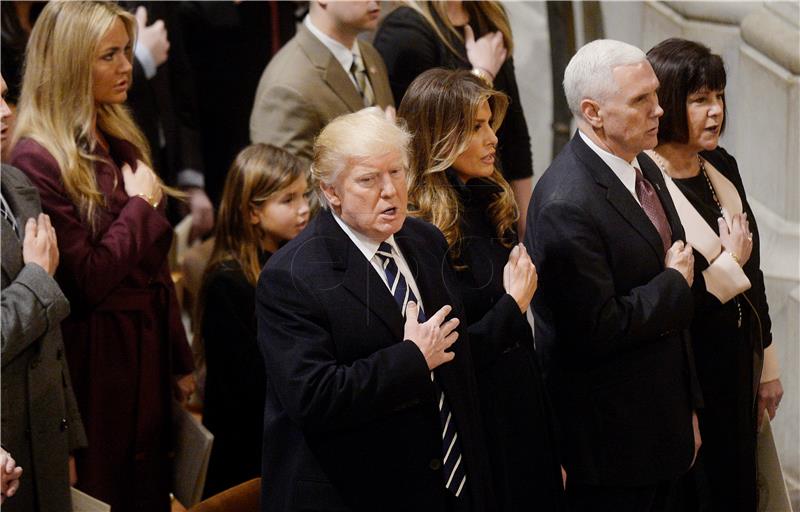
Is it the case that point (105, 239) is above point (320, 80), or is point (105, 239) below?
below

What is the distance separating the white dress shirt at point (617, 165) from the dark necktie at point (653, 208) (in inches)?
1.7

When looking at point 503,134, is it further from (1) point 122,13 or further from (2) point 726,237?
(1) point 122,13

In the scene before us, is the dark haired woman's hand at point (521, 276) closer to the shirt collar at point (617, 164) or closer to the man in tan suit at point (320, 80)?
the shirt collar at point (617, 164)

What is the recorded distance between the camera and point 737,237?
3510 millimetres

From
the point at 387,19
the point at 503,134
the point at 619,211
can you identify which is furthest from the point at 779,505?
the point at 387,19

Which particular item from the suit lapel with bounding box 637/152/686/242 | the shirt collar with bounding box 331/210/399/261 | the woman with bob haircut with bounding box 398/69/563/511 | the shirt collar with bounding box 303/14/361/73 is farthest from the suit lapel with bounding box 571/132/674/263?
the shirt collar with bounding box 303/14/361/73

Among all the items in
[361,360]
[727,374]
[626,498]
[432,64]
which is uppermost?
[432,64]

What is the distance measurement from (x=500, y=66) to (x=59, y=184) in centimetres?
138

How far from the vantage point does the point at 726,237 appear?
352 cm

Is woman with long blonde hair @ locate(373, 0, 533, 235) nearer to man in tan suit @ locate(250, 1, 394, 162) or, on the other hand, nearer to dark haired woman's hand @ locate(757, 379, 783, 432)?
man in tan suit @ locate(250, 1, 394, 162)

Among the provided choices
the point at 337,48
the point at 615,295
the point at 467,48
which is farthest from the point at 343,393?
the point at 337,48

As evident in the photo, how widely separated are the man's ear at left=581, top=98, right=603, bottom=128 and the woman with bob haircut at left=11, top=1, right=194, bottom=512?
132cm

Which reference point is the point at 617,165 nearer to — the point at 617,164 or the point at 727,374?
the point at 617,164

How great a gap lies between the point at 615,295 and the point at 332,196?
768mm
